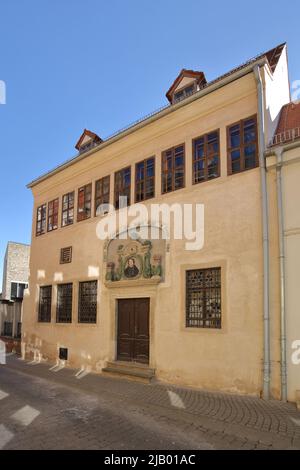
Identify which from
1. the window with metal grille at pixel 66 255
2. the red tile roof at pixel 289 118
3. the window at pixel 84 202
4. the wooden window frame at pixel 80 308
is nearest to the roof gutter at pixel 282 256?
the red tile roof at pixel 289 118

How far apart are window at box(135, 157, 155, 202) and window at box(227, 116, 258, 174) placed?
283cm

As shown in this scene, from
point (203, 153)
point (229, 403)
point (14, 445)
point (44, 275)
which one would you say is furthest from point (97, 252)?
point (14, 445)

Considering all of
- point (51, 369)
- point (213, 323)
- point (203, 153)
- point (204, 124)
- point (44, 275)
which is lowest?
point (51, 369)

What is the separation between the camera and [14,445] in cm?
531

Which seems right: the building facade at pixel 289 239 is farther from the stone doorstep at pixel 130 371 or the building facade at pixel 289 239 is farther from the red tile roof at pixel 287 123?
the stone doorstep at pixel 130 371

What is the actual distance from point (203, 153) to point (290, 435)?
7.18 meters

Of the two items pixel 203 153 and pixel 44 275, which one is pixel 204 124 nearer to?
pixel 203 153

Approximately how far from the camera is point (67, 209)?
15.0m

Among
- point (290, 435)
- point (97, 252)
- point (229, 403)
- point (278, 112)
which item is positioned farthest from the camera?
point (97, 252)

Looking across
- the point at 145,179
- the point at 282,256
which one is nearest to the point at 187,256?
the point at 282,256

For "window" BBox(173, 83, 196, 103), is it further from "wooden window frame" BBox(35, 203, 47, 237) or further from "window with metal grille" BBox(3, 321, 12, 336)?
"window with metal grille" BBox(3, 321, 12, 336)

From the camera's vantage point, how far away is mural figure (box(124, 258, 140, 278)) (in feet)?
37.2

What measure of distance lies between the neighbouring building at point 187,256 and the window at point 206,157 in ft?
0.11

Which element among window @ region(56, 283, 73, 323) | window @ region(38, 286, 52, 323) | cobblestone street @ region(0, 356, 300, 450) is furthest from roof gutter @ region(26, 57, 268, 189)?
cobblestone street @ region(0, 356, 300, 450)
